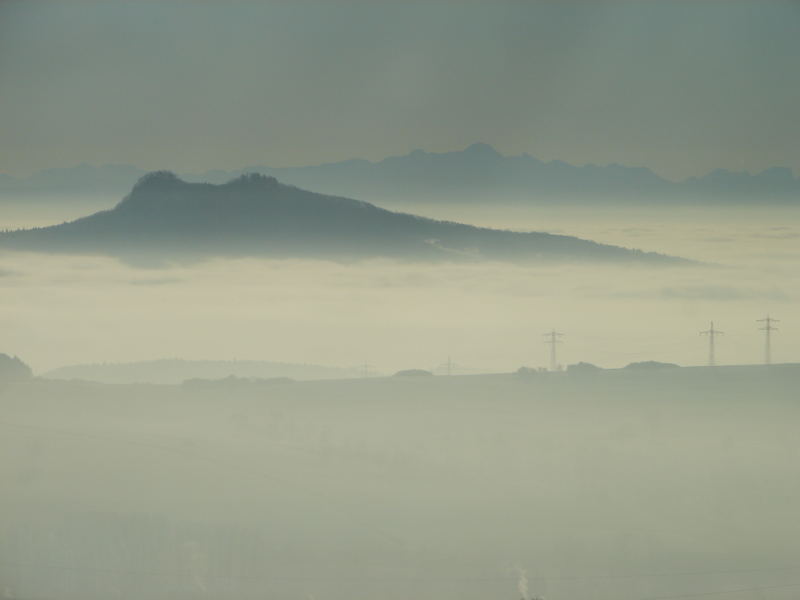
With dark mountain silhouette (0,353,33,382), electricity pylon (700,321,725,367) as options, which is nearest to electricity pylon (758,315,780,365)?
electricity pylon (700,321,725,367)

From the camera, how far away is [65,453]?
24.0 ft

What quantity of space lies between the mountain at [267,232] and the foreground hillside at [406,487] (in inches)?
29.3

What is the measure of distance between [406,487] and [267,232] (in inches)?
64.3

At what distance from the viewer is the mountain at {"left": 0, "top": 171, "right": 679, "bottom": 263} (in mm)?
7379

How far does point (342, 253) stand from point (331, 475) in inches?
49.7

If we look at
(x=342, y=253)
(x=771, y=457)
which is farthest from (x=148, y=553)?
(x=771, y=457)

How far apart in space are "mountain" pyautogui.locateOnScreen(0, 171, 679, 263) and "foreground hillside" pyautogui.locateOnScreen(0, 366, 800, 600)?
0.74 m

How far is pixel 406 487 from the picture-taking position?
7.24 meters

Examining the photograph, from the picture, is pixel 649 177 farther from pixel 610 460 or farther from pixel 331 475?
pixel 331 475

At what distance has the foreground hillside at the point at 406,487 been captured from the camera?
705 cm

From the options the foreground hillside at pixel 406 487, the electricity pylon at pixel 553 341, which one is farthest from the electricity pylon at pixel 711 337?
the electricity pylon at pixel 553 341

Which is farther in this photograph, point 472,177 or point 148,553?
point 472,177

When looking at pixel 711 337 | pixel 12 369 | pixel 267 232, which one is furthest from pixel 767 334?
pixel 12 369

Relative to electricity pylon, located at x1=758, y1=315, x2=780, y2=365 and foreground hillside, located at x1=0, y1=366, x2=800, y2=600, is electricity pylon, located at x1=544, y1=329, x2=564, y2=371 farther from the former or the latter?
electricity pylon, located at x1=758, y1=315, x2=780, y2=365
